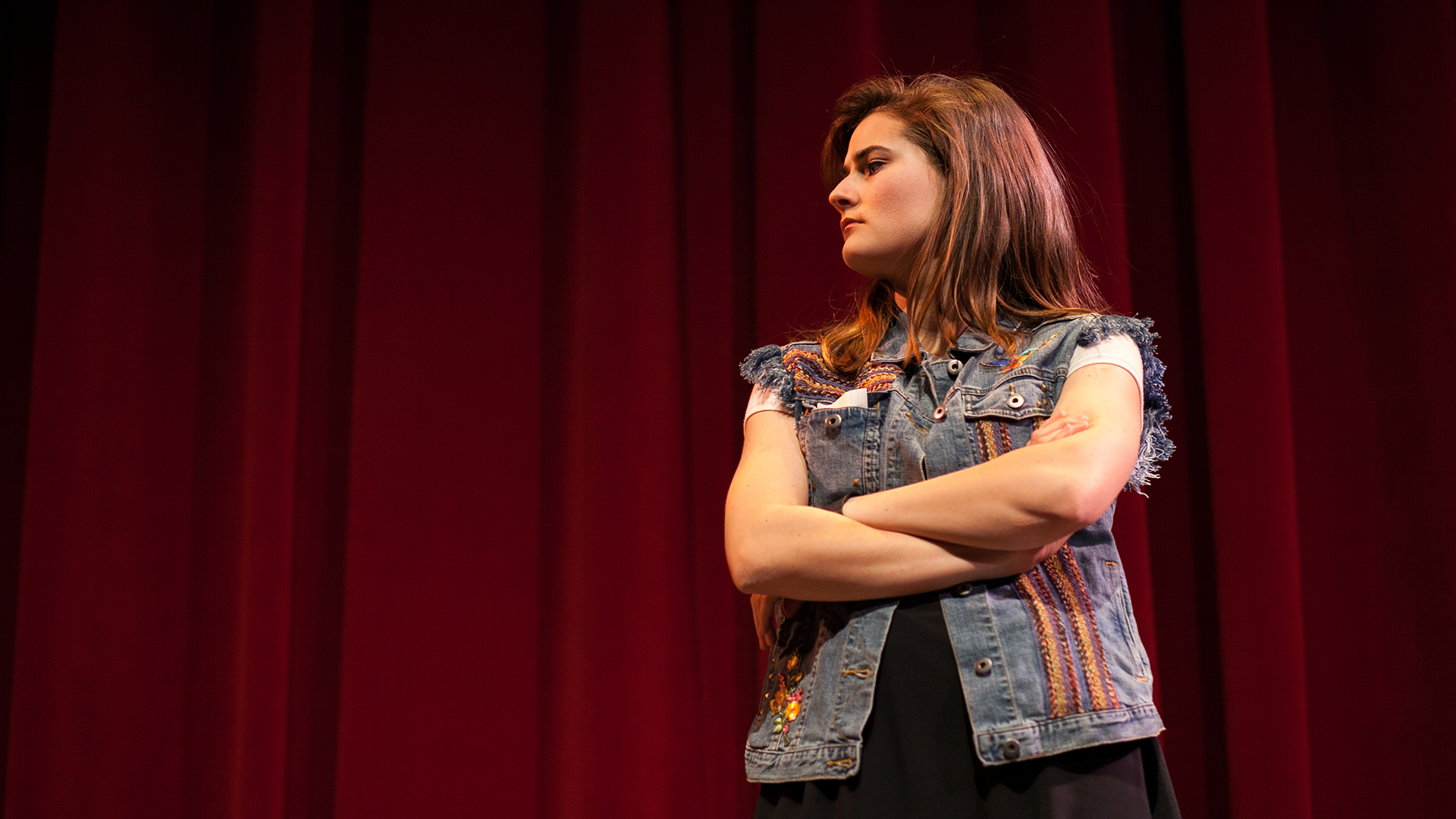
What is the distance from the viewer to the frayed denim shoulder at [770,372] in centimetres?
143

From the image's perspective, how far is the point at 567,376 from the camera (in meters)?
2.32

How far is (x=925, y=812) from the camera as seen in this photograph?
117 centimetres

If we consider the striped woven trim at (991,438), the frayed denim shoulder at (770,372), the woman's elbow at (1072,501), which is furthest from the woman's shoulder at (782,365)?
the woman's elbow at (1072,501)

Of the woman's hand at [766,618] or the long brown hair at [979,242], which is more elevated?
the long brown hair at [979,242]

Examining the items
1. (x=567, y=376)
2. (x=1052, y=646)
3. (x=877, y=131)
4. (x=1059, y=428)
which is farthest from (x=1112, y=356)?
(x=567, y=376)

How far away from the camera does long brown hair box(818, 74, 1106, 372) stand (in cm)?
141

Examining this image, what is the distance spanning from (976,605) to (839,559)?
148 millimetres

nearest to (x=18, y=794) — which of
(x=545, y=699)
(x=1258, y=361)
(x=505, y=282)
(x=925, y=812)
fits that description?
(x=545, y=699)

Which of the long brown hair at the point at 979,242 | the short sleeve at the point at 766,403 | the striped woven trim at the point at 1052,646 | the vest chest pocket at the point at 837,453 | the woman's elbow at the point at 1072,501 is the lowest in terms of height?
the striped woven trim at the point at 1052,646

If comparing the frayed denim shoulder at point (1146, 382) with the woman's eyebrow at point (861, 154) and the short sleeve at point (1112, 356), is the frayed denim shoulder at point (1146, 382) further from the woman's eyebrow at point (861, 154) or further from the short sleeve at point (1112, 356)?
the woman's eyebrow at point (861, 154)

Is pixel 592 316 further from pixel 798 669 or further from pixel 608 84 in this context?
pixel 798 669

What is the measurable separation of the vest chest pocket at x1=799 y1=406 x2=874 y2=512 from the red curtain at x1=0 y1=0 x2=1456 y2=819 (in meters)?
0.87

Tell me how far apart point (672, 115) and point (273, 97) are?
78 cm

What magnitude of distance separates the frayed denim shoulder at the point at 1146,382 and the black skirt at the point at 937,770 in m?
0.32
